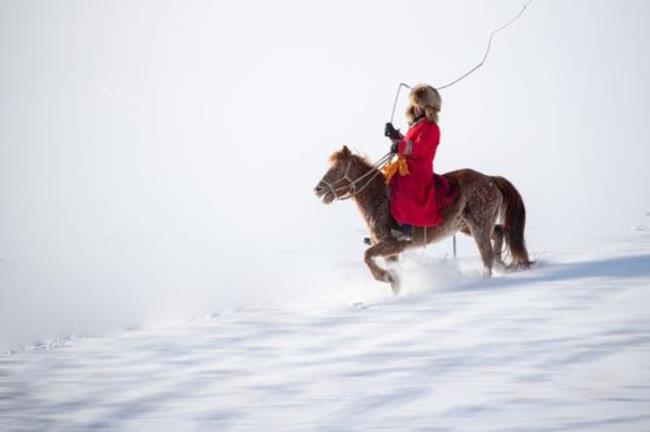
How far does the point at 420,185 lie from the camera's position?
661 cm

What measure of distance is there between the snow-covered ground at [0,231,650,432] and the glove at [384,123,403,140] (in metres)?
2.33

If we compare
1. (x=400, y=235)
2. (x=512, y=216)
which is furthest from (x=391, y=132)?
(x=512, y=216)

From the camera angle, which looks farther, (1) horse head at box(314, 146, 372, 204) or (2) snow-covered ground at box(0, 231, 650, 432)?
(1) horse head at box(314, 146, 372, 204)

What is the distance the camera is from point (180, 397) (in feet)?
11.2

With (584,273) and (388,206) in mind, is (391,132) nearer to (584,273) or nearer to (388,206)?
(388,206)

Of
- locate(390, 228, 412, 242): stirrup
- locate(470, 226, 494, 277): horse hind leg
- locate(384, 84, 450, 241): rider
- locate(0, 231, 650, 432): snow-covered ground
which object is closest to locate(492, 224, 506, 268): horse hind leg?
locate(470, 226, 494, 277): horse hind leg

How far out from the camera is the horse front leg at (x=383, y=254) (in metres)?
6.69

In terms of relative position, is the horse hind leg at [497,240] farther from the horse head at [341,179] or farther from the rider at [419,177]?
the horse head at [341,179]

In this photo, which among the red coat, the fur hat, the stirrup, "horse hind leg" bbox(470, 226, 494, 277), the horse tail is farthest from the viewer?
the horse tail

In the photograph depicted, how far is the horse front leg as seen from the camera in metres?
6.69

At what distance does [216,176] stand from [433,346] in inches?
2447

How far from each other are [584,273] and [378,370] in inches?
114

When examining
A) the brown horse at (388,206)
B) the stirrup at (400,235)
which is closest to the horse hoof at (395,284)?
the brown horse at (388,206)

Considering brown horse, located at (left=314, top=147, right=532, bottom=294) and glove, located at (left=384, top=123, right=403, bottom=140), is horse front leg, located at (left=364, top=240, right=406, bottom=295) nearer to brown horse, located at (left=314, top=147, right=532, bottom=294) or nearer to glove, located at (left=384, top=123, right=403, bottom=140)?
brown horse, located at (left=314, top=147, right=532, bottom=294)
